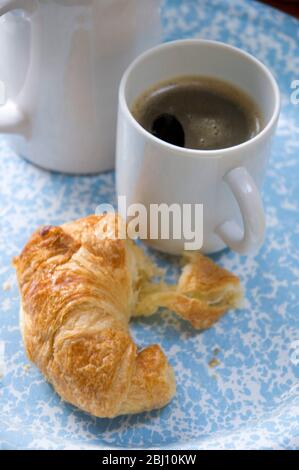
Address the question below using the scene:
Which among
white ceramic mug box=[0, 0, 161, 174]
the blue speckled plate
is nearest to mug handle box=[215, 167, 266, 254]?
the blue speckled plate

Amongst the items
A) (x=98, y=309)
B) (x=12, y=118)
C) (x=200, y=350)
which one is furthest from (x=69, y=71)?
(x=200, y=350)

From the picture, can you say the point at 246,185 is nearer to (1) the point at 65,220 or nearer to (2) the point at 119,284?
(2) the point at 119,284

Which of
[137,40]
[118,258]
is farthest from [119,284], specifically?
[137,40]

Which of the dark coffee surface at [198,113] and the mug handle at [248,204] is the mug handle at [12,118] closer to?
the dark coffee surface at [198,113]

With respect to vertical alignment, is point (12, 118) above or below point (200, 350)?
above

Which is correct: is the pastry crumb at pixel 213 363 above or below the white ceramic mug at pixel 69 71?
below

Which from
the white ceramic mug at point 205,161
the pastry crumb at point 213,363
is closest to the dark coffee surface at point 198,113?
the white ceramic mug at point 205,161

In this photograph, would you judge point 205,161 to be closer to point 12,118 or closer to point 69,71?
point 69,71
